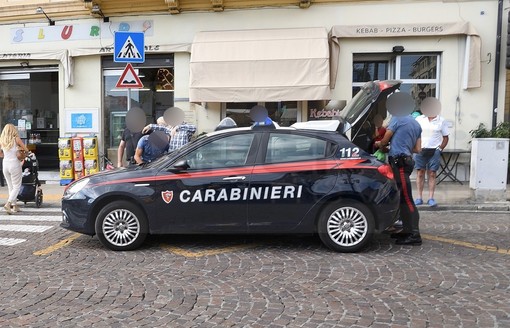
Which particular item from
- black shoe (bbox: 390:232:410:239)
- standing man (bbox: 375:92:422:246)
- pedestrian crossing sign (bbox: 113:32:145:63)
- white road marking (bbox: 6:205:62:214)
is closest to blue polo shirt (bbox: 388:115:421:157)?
standing man (bbox: 375:92:422:246)

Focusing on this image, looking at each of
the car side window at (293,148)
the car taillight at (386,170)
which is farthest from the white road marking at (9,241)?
the car taillight at (386,170)

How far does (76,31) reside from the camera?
12648 millimetres

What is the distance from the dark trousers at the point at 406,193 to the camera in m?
6.04

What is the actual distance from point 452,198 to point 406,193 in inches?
163

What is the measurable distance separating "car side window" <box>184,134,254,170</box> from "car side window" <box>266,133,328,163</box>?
289 millimetres

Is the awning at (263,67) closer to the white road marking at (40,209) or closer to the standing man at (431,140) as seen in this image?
the standing man at (431,140)

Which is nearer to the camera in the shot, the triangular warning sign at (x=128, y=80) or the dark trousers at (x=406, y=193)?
the dark trousers at (x=406, y=193)

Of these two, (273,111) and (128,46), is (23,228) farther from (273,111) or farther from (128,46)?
(273,111)

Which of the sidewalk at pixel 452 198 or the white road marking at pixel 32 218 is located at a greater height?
the sidewalk at pixel 452 198

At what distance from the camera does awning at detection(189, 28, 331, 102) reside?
1094cm

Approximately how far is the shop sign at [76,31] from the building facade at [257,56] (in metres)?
0.03

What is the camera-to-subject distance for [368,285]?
453 cm

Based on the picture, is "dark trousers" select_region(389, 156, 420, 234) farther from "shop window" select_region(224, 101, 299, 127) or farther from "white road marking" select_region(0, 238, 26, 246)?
"shop window" select_region(224, 101, 299, 127)

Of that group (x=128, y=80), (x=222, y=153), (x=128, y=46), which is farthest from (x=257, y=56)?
(x=222, y=153)
